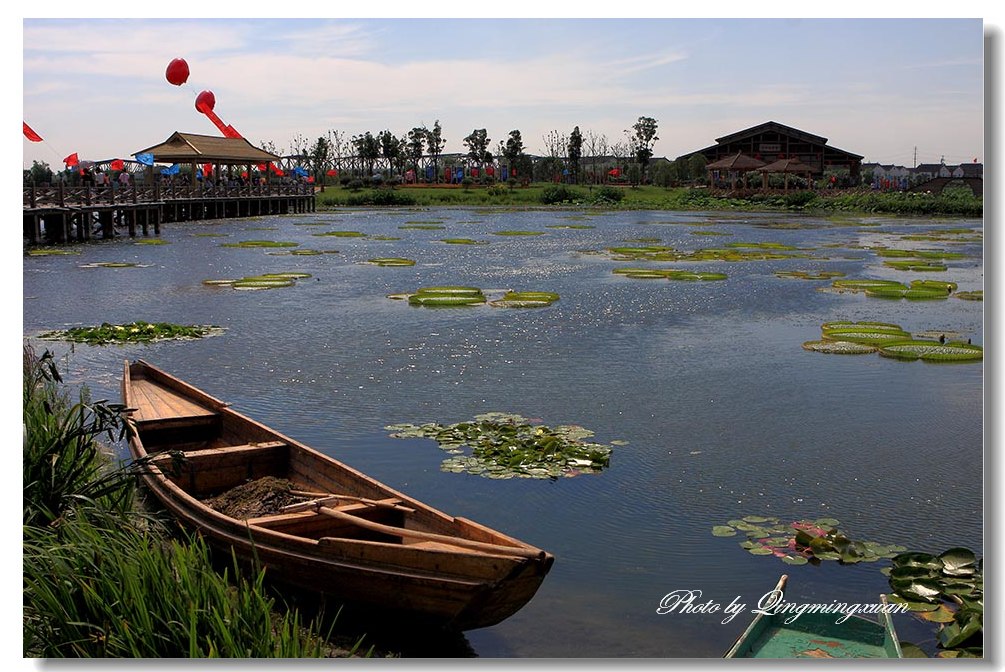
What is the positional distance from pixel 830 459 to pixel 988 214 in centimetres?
366

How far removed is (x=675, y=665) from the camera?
4090 mm

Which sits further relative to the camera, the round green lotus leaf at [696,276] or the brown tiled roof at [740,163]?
the brown tiled roof at [740,163]

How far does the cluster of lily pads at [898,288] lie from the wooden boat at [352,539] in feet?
41.0

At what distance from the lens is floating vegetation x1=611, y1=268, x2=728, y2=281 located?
748 inches

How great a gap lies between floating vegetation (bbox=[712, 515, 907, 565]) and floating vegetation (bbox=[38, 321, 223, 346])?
8411 mm

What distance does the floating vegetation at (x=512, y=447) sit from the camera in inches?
293

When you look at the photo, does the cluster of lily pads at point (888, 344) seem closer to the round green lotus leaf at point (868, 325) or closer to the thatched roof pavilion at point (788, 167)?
the round green lotus leaf at point (868, 325)

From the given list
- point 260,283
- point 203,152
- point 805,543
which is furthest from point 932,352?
point 203,152

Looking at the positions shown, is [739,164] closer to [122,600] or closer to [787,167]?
[787,167]

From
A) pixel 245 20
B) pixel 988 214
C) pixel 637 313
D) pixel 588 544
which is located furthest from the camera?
pixel 637 313

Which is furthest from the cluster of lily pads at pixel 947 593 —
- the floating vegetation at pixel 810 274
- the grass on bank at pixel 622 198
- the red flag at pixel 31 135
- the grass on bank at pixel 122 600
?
the grass on bank at pixel 622 198

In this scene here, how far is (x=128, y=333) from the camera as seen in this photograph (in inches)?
495

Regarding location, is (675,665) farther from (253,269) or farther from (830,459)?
(253,269)

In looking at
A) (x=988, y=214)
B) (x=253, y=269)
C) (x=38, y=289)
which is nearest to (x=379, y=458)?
(x=988, y=214)
